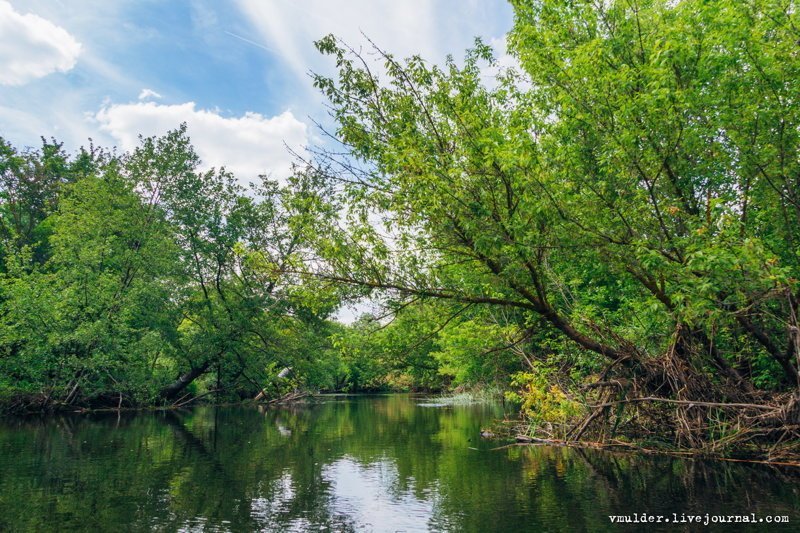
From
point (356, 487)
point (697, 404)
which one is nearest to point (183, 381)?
point (356, 487)

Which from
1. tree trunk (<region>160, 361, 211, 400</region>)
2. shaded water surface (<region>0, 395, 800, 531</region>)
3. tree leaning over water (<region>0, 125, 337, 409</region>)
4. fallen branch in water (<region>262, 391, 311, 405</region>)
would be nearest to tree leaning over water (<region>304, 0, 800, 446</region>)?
shaded water surface (<region>0, 395, 800, 531</region>)

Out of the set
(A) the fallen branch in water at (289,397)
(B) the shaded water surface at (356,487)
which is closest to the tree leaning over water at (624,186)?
→ (B) the shaded water surface at (356,487)

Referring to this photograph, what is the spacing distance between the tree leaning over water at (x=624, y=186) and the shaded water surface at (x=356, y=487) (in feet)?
9.93

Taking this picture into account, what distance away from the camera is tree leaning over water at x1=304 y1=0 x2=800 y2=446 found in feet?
37.2

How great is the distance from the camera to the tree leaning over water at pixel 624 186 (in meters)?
11.3

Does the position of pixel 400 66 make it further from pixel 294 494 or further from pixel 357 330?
pixel 294 494

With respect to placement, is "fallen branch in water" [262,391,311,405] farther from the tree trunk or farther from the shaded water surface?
the shaded water surface

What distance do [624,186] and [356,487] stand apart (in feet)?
29.3

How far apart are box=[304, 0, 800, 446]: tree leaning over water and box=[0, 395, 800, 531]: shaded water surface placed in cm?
303

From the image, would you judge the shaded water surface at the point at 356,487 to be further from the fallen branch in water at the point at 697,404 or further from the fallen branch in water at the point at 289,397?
the fallen branch in water at the point at 289,397

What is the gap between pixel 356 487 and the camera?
36.1ft

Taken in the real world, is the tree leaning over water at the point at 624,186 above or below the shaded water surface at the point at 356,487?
above

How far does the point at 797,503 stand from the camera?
874cm

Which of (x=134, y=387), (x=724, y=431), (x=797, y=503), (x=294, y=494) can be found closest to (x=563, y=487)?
(x=797, y=503)
